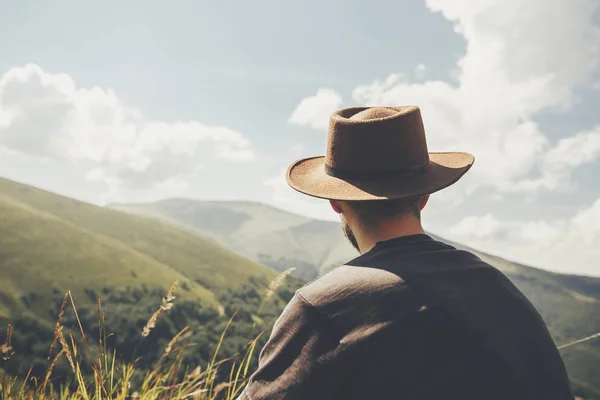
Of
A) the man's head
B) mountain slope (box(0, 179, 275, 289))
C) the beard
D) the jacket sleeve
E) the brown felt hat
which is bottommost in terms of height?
mountain slope (box(0, 179, 275, 289))

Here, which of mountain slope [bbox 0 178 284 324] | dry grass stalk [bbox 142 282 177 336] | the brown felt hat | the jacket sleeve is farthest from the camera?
mountain slope [bbox 0 178 284 324]

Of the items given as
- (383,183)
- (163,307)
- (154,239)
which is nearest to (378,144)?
(383,183)

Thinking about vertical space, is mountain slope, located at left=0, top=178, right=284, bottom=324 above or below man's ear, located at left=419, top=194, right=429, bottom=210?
below

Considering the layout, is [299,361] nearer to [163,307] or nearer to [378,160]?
[378,160]

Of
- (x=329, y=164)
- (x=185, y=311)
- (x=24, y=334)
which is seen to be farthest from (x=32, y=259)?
(x=329, y=164)

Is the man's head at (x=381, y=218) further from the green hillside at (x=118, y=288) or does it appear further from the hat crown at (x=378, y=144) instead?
the green hillside at (x=118, y=288)

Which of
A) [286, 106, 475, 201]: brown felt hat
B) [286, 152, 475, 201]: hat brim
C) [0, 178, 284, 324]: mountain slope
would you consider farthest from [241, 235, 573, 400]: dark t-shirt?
[0, 178, 284, 324]: mountain slope

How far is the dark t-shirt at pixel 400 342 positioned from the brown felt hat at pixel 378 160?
0.46m

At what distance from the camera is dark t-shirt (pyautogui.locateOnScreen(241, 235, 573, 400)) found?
5.93ft

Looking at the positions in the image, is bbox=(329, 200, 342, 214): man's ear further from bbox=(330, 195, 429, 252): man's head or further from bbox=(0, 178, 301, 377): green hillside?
bbox=(0, 178, 301, 377): green hillside

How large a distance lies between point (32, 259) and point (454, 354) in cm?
12083

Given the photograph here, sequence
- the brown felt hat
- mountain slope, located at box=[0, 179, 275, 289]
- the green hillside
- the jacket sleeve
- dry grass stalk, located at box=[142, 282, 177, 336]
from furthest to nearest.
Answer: mountain slope, located at box=[0, 179, 275, 289], the green hillside, dry grass stalk, located at box=[142, 282, 177, 336], the brown felt hat, the jacket sleeve

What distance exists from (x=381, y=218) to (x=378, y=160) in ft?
1.13

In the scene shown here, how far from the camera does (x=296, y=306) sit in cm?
191
